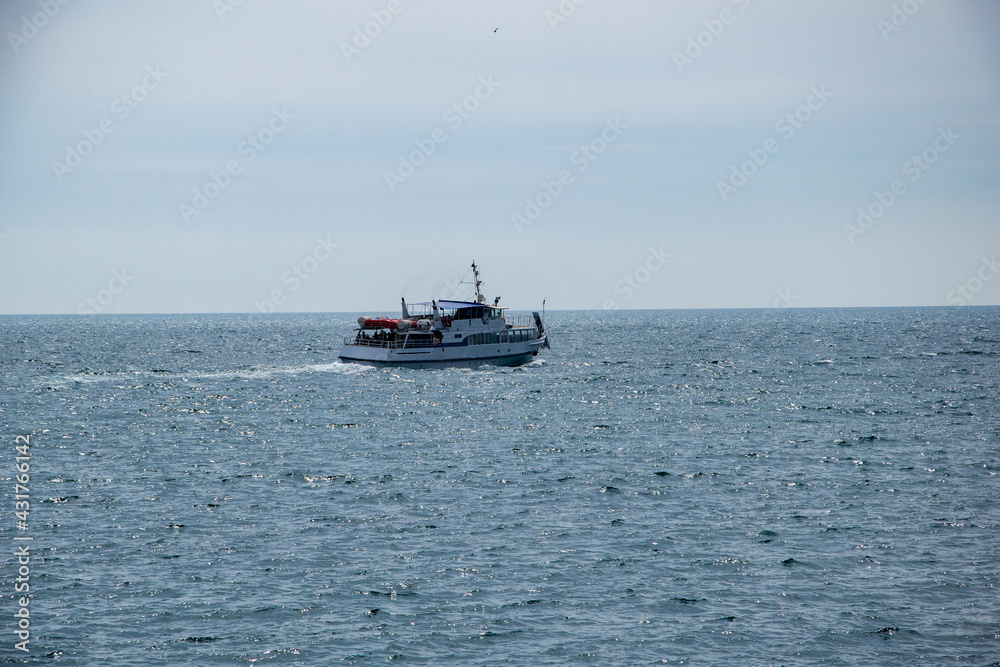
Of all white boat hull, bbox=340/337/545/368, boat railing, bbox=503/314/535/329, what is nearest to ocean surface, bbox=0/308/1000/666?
white boat hull, bbox=340/337/545/368

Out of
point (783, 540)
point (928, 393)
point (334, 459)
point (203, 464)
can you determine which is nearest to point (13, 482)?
point (203, 464)

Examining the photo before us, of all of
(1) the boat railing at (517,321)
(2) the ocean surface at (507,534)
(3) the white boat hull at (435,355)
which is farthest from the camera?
(1) the boat railing at (517,321)

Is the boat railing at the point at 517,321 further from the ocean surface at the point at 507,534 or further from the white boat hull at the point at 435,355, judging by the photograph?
the ocean surface at the point at 507,534

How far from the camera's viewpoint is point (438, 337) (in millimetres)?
81438

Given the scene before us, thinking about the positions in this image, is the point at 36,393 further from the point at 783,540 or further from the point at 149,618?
the point at 783,540

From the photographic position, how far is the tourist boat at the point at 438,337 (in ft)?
267

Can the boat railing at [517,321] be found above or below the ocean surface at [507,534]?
above

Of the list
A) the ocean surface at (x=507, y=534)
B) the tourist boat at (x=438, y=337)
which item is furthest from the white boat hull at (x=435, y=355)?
the ocean surface at (x=507, y=534)

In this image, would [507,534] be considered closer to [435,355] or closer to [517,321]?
[435,355]

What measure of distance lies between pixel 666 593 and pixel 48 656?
576 inches

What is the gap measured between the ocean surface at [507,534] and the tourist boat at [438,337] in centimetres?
2181

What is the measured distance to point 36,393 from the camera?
70.6 metres

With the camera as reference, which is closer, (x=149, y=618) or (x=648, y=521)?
(x=149, y=618)

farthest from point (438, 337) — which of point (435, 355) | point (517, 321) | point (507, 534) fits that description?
point (507, 534)
